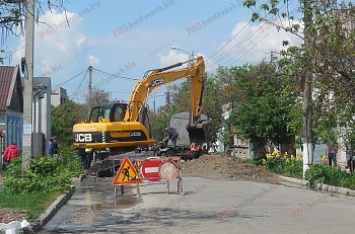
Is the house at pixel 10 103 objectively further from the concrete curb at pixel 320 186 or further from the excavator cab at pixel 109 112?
the concrete curb at pixel 320 186

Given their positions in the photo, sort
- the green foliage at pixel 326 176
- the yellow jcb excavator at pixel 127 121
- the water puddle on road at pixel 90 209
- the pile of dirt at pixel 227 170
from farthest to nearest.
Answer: the yellow jcb excavator at pixel 127 121, the pile of dirt at pixel 227 170, the green foliage at pixel 326 176, the water puddle on road at pixel 90 209

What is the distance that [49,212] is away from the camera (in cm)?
1428

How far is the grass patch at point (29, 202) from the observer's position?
1385 cm

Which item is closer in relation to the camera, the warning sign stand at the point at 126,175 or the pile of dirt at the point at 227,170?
the warning sign stand at the point at 126,175

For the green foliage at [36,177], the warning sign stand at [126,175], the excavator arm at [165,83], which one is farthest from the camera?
the excavator arm at [165,83]

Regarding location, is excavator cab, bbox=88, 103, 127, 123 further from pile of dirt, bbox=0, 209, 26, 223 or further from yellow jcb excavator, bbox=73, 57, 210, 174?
pile of dirt, bbox=0, 209, 26, 223

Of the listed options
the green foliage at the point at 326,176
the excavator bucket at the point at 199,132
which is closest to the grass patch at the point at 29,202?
the green foliage at the point at 326,176

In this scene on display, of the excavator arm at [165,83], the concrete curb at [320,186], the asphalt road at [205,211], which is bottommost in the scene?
the asphalt road at [205,211]

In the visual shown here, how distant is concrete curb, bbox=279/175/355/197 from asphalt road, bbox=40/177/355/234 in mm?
517

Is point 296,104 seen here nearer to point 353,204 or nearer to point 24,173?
point 353,204

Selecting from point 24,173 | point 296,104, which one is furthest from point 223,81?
point 24,173

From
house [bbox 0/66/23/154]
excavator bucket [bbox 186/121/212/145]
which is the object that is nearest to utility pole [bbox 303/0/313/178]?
excavator bucket [bbox 186/121/212/145]

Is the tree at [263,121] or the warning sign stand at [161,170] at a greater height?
the tree at [263,121]

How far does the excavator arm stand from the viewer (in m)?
31.2
